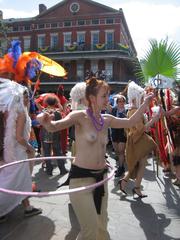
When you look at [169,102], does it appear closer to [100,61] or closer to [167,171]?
[167,171]

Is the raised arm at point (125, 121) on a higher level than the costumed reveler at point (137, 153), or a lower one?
higher

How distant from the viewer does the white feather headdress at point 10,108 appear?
4.15 meters

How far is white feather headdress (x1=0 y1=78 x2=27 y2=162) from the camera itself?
4152 mm

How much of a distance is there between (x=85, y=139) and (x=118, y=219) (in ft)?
6.10

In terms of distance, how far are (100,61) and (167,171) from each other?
35805 mm

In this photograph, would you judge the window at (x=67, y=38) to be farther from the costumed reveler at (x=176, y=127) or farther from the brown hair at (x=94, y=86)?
the brown hair at (x=94, y=86)

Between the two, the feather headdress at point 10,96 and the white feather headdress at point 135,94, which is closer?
the feather headdress at point 10,96

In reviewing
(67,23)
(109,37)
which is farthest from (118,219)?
(67,23)

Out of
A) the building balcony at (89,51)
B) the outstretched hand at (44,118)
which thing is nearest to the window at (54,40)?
the building balcony at (89,51)

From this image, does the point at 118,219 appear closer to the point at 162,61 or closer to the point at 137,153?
the point at 137,153

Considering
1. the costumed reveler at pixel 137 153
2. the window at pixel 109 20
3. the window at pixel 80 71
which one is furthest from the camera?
the window at pixel 80 71

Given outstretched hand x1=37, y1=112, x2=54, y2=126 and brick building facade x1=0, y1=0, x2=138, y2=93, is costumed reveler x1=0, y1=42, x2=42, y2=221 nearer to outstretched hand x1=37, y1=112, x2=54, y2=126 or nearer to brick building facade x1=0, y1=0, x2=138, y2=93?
outstretched hand x1=37, y1=112, x2=54, y2=126

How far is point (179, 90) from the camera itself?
4.74m

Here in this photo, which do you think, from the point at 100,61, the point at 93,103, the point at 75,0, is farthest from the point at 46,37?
the point at 93,103
